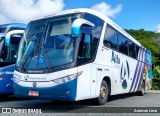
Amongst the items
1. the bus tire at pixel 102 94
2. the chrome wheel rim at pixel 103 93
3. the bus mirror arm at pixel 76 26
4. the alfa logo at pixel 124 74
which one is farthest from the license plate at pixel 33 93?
the alfa logo at pixel 124 74

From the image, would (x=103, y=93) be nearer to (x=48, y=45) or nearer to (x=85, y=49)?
(x=85, y=49)

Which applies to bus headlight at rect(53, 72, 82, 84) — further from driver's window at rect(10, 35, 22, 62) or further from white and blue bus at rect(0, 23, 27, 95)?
driver's window at rect(10, 35, 22, 62)

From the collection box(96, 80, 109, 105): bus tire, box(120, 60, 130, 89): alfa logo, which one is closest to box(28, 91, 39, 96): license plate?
box(96, 80, 109, 105): bus tire

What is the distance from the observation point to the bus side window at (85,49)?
9.61 m

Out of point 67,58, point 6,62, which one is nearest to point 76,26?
point 67,58

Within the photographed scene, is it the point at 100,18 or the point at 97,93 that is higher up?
the point at 100,18

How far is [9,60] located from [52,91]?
425 centimetres

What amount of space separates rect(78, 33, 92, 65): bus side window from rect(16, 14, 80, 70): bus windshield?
0.33 metres

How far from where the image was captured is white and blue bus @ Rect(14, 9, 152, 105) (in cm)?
923

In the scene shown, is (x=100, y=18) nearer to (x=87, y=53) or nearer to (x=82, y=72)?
(x=87, y=53)

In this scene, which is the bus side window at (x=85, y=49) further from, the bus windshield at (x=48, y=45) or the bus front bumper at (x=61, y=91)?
the bus front bumper at (x=61, y=91)

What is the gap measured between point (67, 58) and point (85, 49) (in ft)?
2.67

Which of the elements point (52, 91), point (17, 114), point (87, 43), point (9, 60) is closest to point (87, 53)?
point (87, 43)

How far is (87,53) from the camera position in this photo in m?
10.0
